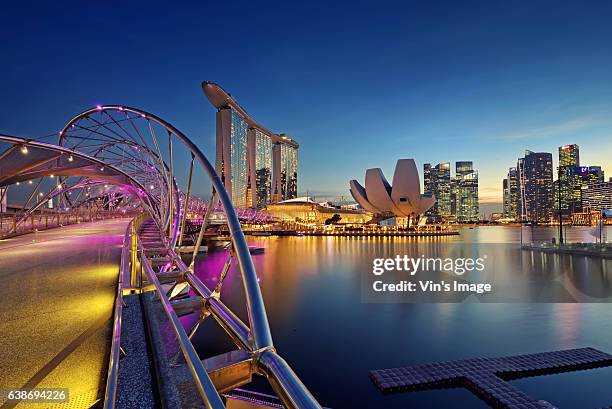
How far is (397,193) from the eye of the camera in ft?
314

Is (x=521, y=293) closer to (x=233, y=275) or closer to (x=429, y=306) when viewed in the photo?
(x=429, y=306)

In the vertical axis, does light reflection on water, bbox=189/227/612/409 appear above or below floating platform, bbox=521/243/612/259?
below

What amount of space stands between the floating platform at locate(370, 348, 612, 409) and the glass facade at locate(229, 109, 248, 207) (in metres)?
132

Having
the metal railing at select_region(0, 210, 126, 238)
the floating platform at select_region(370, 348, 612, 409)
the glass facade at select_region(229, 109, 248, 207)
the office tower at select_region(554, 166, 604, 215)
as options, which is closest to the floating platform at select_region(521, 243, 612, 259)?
the floating platform at select_region(370, 348, 612, 409)

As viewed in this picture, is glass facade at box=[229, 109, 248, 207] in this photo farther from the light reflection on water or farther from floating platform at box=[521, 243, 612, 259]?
the light reflection on water

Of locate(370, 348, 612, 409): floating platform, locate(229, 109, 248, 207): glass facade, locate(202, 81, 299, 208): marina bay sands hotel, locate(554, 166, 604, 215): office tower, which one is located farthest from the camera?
locate(554, 166, 604, 215): office tower

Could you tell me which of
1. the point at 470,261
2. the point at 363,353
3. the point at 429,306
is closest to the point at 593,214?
the point at 470,261

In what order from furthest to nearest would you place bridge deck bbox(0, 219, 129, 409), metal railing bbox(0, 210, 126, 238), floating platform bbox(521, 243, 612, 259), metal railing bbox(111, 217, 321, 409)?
floating platform bbox(521, 243, 612, 259) < metal railing bbox(0, 210, 126, 238) < bridge deck bbox(0, 219, 129, 409) < metal railing bbox(111, 217, 321, 409)

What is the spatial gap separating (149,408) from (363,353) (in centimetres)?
1569

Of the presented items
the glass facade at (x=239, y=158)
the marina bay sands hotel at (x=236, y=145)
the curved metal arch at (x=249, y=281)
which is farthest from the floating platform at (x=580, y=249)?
the glass facade at (x=239, y=158)

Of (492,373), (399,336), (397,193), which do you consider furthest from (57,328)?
(397,193)

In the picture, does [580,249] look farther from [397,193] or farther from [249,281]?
[249,281]

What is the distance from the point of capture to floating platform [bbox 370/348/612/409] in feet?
38.4

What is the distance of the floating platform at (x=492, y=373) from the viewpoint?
11695 millimetres
